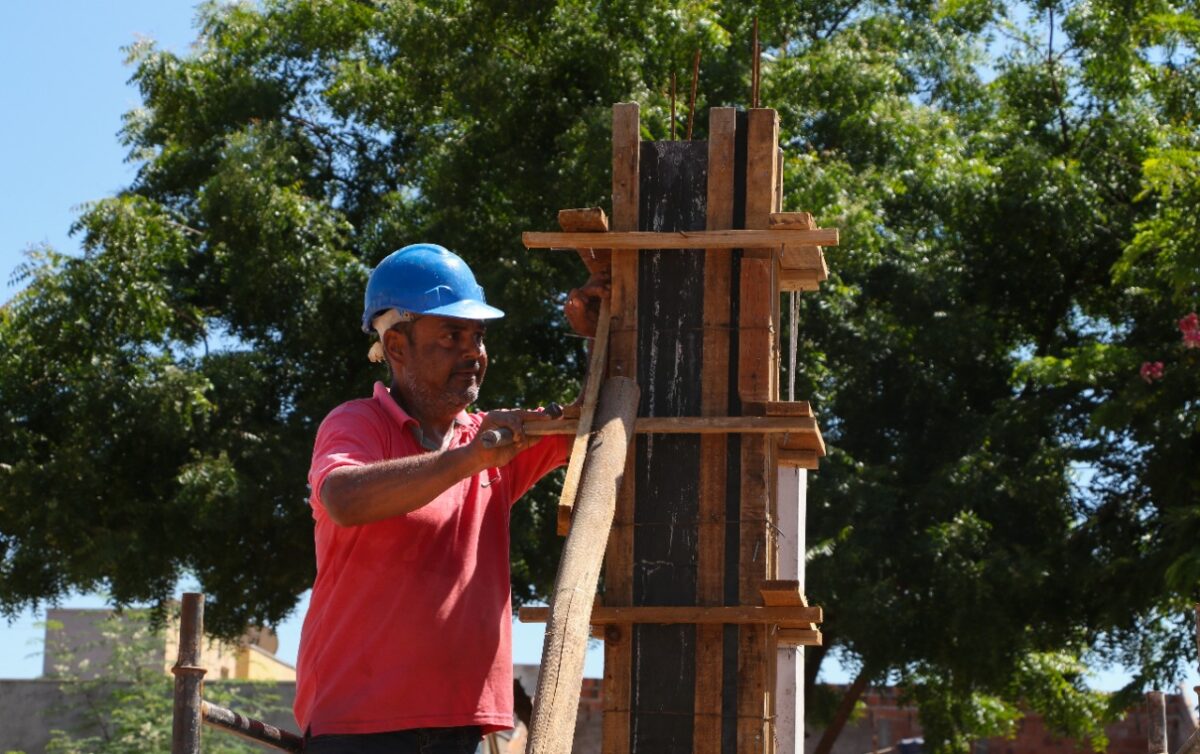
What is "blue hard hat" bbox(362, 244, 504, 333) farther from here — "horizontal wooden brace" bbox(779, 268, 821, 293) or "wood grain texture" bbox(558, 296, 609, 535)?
"horizontal wooden brace" bbox(779, 268, 821, 293)

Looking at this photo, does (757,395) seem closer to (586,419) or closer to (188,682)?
(586,419)

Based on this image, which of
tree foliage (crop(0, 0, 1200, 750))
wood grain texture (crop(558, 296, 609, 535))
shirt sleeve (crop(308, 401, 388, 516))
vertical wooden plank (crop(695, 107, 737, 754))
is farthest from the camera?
tree foliage (crop(0, 0, 1200, 750))

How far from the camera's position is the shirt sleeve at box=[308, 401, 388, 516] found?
12.4 feet

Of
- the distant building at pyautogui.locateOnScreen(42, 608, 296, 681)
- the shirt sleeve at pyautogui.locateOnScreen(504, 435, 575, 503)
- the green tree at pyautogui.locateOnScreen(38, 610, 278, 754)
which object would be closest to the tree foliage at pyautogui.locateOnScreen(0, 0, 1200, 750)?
the distant building at pyautogui.locateOnScreen(42, 608, 296, 681)

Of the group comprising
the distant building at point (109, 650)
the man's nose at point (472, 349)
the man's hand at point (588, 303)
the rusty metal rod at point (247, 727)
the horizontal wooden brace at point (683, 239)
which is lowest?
the rusty metal rod at point (247, 727)

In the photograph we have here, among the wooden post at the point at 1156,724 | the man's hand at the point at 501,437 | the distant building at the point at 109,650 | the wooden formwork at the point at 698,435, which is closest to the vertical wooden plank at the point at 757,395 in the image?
the wooden formwork at the point at 698,435

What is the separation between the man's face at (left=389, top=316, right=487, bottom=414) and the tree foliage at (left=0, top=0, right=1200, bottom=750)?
8911mm

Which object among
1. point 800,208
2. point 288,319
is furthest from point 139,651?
point 800,208

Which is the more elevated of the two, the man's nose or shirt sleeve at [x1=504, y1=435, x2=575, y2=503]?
the man's nose

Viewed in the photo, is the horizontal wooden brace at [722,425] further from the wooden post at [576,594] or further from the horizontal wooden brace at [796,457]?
the horizontal wooden brace at [796,457]

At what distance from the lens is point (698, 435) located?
14.9 feet

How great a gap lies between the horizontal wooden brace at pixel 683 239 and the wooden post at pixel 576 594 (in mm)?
Answer: 527

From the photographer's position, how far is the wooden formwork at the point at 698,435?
14.4 feet

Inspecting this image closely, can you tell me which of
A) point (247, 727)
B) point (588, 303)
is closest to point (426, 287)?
point (588, 303)
